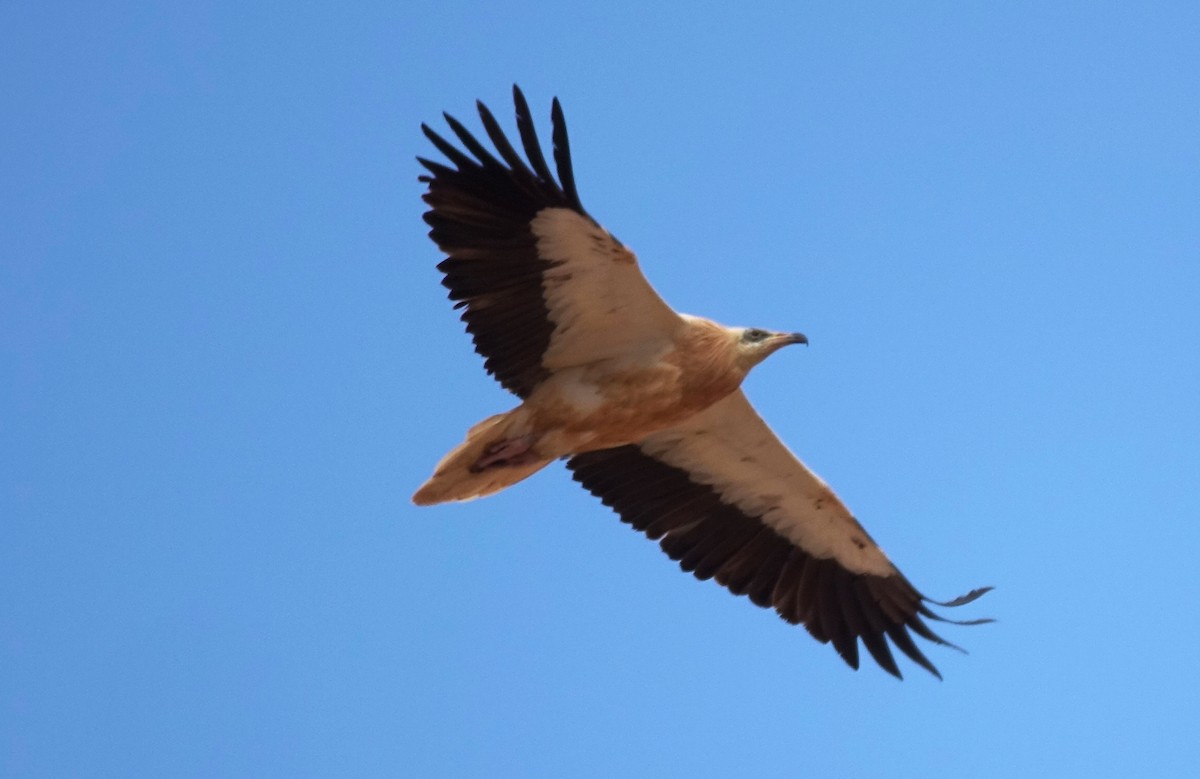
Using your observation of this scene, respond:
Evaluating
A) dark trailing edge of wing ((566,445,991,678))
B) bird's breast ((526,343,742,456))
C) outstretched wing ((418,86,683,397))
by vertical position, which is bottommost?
dark trailing edge of wing ((566,445,991,678))

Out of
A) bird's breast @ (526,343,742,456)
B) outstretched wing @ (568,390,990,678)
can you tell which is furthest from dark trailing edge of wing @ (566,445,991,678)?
bird's breast @ (526,343,742,456)

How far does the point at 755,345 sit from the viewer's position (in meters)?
9.88

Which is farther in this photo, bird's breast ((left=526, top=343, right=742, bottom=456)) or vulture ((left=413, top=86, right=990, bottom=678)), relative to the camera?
bird's breast ((left=526, top=343, right=742, bottom=456))

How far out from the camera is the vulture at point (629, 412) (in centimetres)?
916

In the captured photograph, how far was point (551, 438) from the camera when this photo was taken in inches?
382

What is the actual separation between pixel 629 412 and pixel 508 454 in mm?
745

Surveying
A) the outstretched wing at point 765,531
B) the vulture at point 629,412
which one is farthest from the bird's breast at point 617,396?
the outstretched wing at point 765,531

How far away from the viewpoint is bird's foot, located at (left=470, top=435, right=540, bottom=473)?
9578mm

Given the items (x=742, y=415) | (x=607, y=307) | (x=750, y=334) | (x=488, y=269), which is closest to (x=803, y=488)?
(x=742, y=415)

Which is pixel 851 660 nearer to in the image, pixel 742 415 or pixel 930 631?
pixel 930 631

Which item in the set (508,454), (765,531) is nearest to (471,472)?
(508,454)

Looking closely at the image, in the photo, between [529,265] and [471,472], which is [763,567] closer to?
[471,472]

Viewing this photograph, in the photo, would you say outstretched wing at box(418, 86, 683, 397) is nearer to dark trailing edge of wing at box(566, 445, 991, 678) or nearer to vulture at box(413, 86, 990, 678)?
vulture at box(413, 86, 990, 678)

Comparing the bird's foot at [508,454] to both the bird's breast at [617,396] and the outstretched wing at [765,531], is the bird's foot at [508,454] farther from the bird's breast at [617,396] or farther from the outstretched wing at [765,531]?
the outstretched wing at [765,531]
